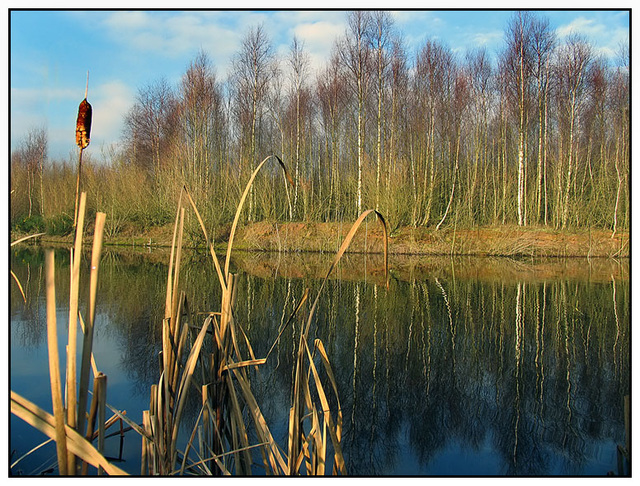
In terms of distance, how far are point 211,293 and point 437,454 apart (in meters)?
6.12

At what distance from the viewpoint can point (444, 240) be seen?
17.0 metres

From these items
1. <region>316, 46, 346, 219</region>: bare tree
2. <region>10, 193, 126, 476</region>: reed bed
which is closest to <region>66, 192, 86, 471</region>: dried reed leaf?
<region>10, 193, 126, 476</region>: reed bed

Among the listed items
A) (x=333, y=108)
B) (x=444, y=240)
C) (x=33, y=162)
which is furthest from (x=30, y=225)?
(x=444, y=240)

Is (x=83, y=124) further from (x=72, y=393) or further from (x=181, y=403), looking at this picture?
(x=181, y=403)

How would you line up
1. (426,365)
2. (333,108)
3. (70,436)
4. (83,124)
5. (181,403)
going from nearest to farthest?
1. (83,124)
2. (70,436)
3. (181,403)
4. (426,365)
5. (333,108)

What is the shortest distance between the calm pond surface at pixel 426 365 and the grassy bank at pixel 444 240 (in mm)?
6210

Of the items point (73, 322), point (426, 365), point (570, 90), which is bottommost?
point (426, 365)

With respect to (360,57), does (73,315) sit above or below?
below

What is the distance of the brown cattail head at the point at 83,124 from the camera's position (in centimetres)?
159

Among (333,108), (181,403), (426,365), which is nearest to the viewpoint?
(181,403)

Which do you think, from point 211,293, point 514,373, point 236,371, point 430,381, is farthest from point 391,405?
point 211,293

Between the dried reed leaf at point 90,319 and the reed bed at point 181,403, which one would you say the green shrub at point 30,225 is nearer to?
the reed bed at point 181,403

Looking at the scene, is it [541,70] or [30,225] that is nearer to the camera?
[541,70]

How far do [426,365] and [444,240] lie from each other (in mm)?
12655
